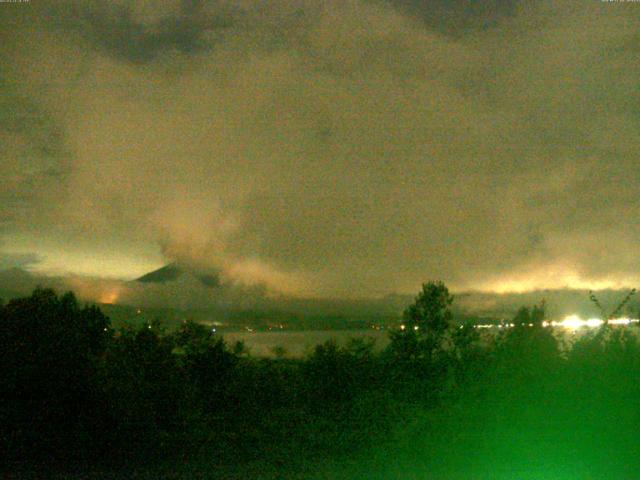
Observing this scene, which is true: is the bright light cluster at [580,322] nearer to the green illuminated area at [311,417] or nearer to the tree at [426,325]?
the green illuminated area at [311,417]

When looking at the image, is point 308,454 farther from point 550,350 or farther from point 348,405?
point 550,350

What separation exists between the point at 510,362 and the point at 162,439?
7470mm

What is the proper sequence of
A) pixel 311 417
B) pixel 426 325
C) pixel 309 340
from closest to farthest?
pixel 311 417 → pixel 426 325 → pixel 309 340

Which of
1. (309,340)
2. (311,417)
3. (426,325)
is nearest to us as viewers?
(311,417)

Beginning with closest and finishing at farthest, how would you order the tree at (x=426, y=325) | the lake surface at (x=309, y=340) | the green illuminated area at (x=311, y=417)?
the green illuminated area at (x=311, y=417), the lake surface at (x=309, y=340), the tree at (x=426, y=325)

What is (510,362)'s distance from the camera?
1548cm

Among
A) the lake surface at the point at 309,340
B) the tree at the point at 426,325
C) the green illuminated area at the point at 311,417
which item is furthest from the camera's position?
the tree at the point at 426,325

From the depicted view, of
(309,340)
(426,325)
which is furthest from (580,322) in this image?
(309,340)

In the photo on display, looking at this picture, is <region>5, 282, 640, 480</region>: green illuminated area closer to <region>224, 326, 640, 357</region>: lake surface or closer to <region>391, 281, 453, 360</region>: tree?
<region>224, 326, 640, 357</region>: lake surface

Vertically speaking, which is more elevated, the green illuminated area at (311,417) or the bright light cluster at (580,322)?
the bright light cluster at (580,322)

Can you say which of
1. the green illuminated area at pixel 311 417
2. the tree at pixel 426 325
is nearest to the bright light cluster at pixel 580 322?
the green illuminated area at pixel 311 417

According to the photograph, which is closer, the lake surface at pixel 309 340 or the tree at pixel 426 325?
the lake surface at pixel 309 340

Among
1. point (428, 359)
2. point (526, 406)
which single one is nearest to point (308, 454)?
point (526, 406)

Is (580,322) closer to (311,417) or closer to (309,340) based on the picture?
(311,417)
